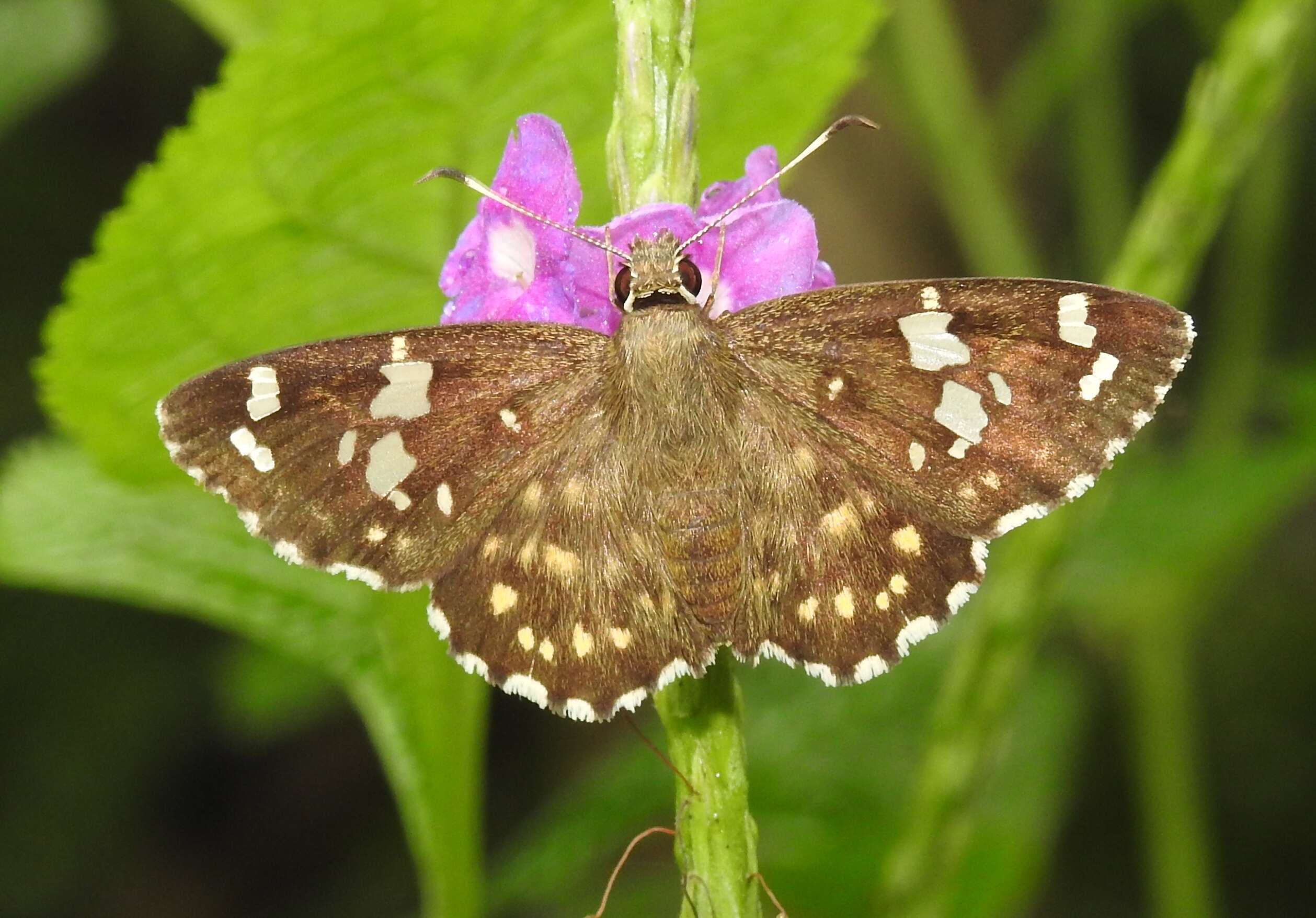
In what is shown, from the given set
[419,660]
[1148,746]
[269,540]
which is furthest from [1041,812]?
[269,540]

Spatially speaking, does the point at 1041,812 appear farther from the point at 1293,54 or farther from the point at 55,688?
the point at 55,688

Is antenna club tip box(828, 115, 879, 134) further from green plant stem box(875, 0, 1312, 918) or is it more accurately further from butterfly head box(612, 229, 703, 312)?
green plant stem box(875, 0, 1312, 918)

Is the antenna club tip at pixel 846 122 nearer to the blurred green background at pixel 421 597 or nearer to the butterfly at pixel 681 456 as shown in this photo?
the butterfly at pixel 681 456

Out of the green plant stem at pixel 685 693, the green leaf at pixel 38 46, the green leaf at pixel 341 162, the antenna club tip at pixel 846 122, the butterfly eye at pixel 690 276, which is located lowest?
the green plant stem at pixel 685 693

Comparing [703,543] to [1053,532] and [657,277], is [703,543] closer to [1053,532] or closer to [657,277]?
[657,277]

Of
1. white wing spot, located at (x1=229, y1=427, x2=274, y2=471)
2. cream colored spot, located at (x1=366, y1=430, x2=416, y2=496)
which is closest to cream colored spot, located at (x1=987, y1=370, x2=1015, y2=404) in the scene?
cream colored spot, located at (x1=366, y1=430, x2=416, y2=496)

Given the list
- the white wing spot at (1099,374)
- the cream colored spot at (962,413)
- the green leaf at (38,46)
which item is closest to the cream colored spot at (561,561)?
the cream colored spot at (962,413)
